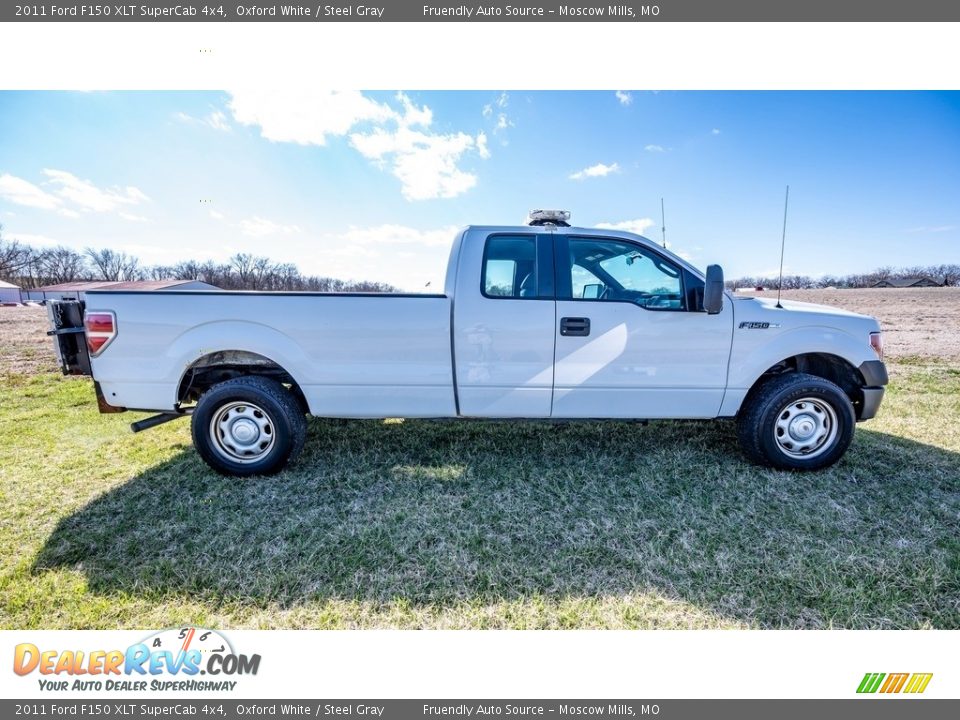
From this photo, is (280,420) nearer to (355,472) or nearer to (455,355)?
(355,472)

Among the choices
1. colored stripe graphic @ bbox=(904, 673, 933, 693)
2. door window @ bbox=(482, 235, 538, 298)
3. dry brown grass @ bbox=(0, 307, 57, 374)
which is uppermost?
door window @ bbox=(482, 235, 538, 298)

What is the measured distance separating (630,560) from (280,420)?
265 cm

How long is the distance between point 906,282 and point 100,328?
44173 mm

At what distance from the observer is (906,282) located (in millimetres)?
30375

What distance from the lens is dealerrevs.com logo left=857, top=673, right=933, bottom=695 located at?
73.0 inches

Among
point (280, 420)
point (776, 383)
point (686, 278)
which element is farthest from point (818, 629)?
point (280, 420)

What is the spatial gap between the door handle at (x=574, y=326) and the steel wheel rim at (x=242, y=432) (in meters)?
2.39

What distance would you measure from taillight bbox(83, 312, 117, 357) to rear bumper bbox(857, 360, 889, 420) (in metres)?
5.78

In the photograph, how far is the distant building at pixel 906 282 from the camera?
27.6 m

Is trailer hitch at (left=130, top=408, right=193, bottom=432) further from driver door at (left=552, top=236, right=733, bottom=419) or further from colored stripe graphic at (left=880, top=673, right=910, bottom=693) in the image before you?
colored stripe graphic at (left=880, top=673, right=910, bottom=693)

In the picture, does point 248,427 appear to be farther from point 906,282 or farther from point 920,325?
point 906,282

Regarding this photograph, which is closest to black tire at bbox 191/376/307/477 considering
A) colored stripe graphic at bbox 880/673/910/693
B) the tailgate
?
the tailgate

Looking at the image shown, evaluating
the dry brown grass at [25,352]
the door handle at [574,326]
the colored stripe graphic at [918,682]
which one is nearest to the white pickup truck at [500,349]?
the door handle at [574,326]

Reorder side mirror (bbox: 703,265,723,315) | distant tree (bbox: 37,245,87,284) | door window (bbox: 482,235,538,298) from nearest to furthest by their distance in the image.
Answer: side mirror (bbox: 703,265,723,315)
door window (bbox: 482,235,538,298)
distant tree (bbox: 37,245,87,284)
